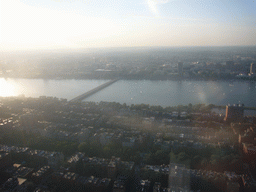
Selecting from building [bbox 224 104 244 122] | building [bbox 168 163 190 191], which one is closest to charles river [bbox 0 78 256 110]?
building [bbox 224 104 244 122]

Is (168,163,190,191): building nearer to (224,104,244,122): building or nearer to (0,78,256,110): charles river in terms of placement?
(224,104,244,122): building

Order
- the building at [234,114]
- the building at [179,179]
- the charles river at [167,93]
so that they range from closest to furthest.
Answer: the building at [179,179] < the building at [234,114] < the charles river at [167,93]

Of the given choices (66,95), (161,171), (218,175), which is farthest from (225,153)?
(66,95)

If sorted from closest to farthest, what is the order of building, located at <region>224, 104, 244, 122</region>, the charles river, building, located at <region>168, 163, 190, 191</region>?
1. building, located at <region>168, 163, 190, 191</region>
2. building, located at <region>224, 104, 244, 122</region>
3. the charles river

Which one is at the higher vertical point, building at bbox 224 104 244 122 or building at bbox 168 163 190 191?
building at bbox 224 104 244 122

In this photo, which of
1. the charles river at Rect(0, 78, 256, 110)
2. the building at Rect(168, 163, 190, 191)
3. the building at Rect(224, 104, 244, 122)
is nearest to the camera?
the building at Rect(168, 163, 190, 191)

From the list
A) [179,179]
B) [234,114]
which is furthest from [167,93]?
[179,179]

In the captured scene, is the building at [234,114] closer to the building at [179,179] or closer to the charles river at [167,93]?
the charles river at [167,93]

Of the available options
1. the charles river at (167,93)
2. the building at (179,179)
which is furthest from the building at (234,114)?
the building at (179,179)

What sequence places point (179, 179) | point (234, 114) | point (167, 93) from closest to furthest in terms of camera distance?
1. point (179, 179)
2. point (234, 114)
3. point (167, 93)

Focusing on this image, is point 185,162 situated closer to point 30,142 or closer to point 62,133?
point 62,133

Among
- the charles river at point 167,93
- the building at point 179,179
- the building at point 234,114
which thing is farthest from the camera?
the charles river at point 167,93

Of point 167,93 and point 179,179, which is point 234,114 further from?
point 167,93
